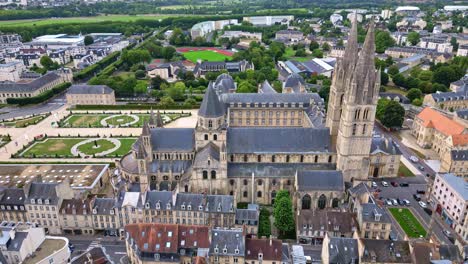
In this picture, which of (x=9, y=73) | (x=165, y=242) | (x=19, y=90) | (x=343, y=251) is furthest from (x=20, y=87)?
(x=343, y=251)

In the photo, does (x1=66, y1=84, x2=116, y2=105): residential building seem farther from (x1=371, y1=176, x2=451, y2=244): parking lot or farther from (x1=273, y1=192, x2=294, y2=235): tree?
(x1=371, y1=176, x2=451, y2=244): parking lot

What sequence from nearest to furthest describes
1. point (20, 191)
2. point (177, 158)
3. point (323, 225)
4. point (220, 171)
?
1. point (323, 225)
2. point (20, 191)
3. point (220, 171)
4. point (177, 158)

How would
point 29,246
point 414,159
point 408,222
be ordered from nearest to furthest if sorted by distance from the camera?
point 29,246 → point 408,222 → point 414,159

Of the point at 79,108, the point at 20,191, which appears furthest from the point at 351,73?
the point at 79,108

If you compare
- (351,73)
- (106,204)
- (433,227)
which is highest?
(351,73)

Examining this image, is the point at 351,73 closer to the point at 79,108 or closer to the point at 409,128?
the point at 409,128

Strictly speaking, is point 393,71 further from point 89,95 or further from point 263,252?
point 263,252

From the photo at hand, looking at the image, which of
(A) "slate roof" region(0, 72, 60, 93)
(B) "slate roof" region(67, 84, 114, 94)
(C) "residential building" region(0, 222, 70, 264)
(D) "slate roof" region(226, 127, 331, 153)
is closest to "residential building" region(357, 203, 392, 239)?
(D) "slate roof" region(226, 127, 331, 153)
